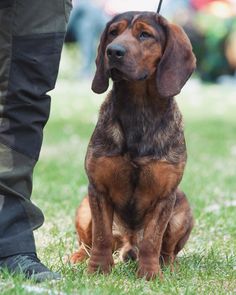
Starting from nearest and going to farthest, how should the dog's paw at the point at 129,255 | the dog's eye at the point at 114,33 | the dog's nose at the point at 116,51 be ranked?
the dog's nose at the point at 116,51, the dog's eye at the point at 114,33, the dog's paw at the point at 129,255

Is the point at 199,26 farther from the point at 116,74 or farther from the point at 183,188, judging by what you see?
the point at 116,74

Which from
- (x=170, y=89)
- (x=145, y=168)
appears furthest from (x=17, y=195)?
(x=170, y=89)

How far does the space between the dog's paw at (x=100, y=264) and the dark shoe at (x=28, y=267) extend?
1.22 ft

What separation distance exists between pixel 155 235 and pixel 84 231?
0.62 metres

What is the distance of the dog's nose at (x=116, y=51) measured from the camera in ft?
15.4

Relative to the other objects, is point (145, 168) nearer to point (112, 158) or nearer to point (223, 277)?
point (112, 158)

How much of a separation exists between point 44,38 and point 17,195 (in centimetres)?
89

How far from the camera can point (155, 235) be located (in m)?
5.03

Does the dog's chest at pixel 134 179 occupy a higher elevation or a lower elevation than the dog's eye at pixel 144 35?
lower

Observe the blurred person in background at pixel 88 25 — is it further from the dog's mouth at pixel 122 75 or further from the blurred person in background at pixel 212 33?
the dog's mouth at pixel 122 75

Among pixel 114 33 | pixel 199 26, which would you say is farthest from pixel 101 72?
pixel 199 26

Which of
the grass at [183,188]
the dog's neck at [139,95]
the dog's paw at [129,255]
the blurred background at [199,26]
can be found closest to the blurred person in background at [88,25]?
the blurred background at [199,26]

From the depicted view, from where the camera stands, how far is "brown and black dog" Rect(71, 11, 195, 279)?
490cm

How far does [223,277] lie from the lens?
4984mm
